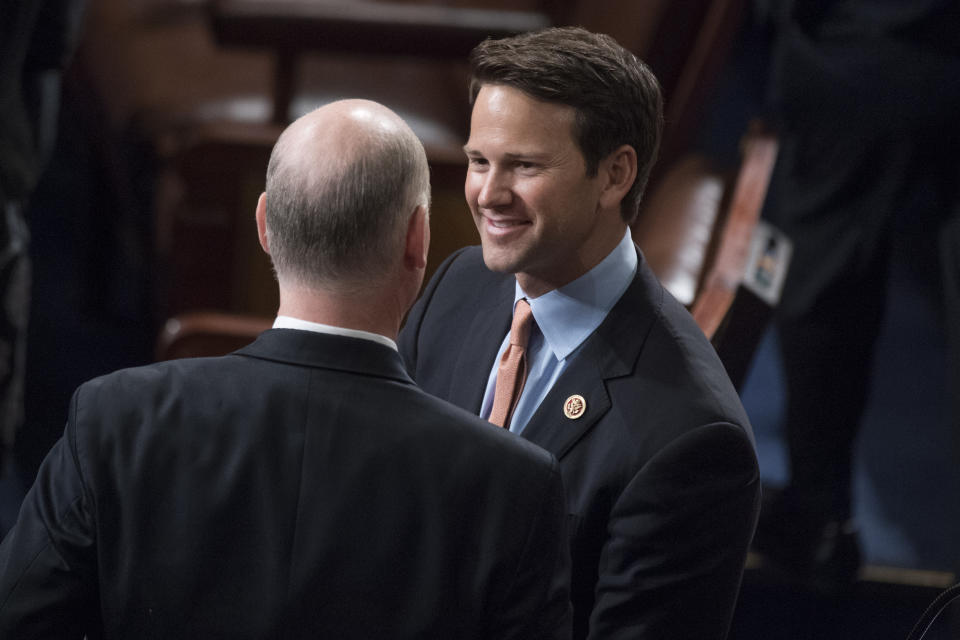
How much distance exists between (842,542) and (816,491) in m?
0.12

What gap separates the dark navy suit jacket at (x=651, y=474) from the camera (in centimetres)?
142

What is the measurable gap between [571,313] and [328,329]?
453 millimetres

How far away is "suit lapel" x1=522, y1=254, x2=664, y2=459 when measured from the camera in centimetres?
151

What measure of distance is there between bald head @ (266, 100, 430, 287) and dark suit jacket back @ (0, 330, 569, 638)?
0.39 ft

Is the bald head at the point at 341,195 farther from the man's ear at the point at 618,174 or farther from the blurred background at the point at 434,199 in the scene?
the blurred background at the point at 434,199

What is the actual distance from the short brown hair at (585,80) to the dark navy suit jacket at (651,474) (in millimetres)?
194

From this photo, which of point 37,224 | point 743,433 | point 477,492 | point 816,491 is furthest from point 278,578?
point 37,224

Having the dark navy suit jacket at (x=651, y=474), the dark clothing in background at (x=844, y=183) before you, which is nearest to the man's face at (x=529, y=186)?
the dark navy suit jacket at (x=651, y=474)

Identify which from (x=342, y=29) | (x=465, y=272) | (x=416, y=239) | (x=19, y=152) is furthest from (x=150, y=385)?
(x=342, y=29)

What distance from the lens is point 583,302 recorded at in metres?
1.58

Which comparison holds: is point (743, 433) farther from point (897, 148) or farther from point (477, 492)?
point (897, 148)

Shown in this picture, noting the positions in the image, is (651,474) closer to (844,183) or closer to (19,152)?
(844,183)

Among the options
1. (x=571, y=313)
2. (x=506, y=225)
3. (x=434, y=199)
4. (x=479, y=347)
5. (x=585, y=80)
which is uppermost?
(x=585, y=80)

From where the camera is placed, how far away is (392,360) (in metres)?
1.22
